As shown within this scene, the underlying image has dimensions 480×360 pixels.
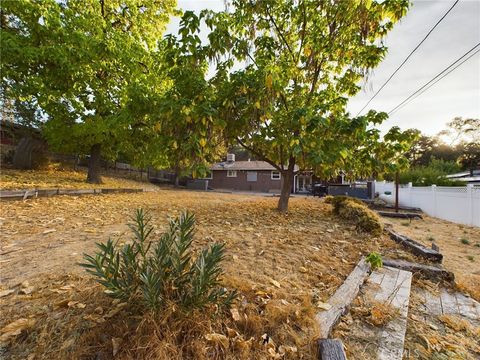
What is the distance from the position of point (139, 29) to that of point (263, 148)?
9878 millimetres

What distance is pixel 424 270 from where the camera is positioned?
3125mm

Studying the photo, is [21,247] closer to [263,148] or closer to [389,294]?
[389,294]

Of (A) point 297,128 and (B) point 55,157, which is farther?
(B) point 55,157

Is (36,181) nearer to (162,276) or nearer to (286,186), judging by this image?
(286,186)

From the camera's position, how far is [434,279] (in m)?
3.04

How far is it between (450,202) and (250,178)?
1933cm

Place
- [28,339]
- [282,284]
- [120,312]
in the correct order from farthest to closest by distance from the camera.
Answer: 1. [282,284]
2. [120,312]
3. [28,339]

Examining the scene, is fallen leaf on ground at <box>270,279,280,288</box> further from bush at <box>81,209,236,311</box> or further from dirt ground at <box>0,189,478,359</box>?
bush at <box>81,209,236,311</box>

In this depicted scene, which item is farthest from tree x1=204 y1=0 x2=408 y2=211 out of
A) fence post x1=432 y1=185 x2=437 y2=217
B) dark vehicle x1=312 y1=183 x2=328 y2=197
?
dark vehicle x1=312 y1=183 x2=328 y2=197

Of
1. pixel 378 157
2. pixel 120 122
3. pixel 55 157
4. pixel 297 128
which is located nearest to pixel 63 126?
pixel 120 122

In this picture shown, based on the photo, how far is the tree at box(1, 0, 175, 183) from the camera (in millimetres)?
7676

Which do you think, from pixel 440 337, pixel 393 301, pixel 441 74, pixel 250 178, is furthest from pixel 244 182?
pixel 440 337

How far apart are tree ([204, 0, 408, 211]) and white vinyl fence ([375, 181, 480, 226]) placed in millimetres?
5696

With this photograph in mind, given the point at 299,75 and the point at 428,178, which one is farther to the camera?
the point at 428,178
